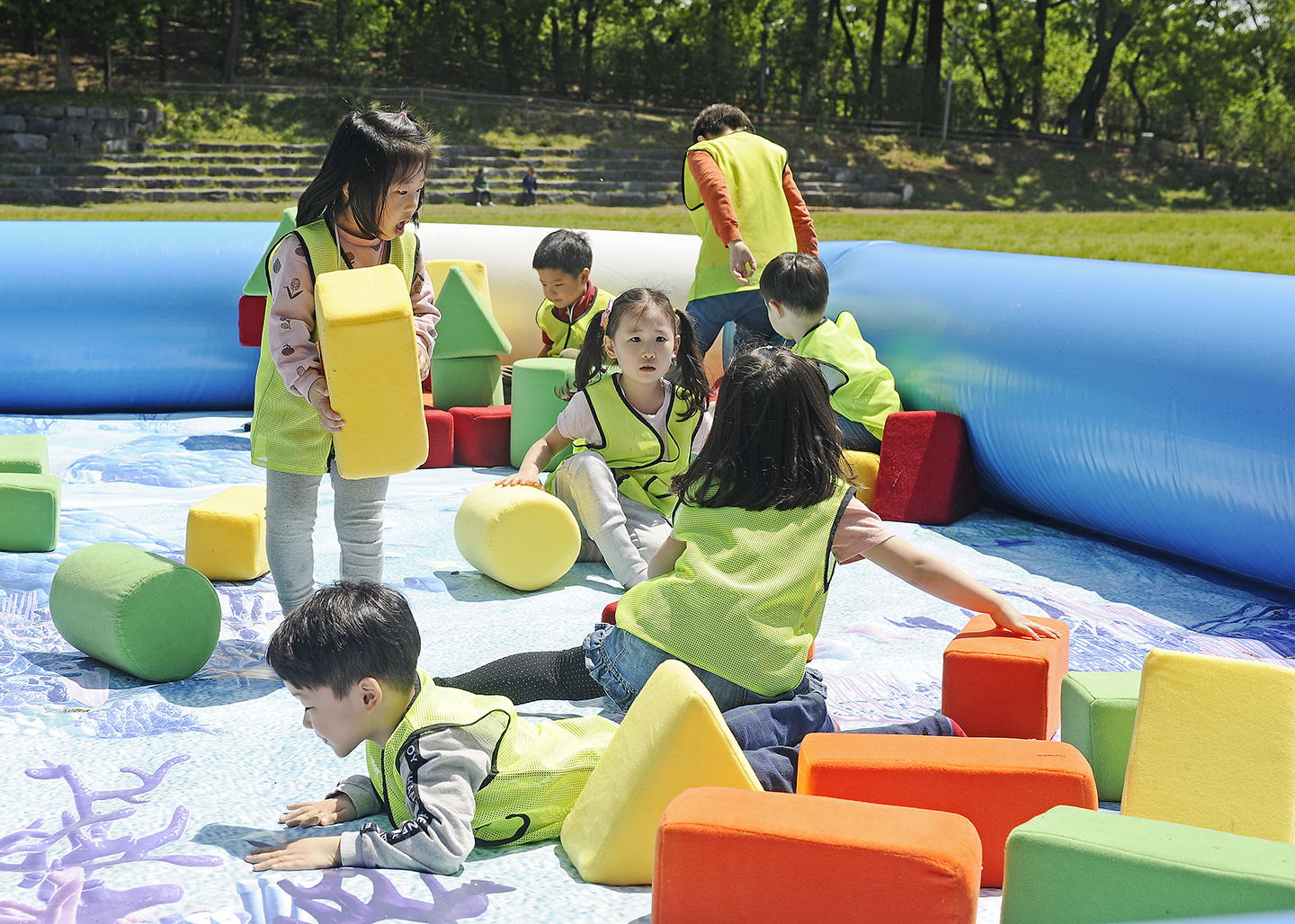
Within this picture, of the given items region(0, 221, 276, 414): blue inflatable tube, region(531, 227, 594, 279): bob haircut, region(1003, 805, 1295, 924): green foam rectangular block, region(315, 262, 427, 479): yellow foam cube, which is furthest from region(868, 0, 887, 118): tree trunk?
region(1003, 805, 1295, 924): green foam rectangular block

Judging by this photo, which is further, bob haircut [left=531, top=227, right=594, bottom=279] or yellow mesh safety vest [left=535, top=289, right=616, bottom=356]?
yellow mesh safety vest [left=535, top=289, right=616, bottom=356]

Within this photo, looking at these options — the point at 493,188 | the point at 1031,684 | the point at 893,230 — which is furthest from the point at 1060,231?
the point at 493,188

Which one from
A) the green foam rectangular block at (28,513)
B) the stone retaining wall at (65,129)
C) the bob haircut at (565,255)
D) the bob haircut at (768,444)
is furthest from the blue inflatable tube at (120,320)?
the stone retaining wall at (65,129)

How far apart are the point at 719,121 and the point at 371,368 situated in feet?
8.53

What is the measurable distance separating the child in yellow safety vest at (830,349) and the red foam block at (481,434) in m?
1.14

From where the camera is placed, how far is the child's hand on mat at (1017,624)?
7.40ft

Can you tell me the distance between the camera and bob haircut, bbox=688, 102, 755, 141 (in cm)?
457

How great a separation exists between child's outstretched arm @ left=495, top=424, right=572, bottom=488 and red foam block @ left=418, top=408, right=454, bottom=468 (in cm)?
111

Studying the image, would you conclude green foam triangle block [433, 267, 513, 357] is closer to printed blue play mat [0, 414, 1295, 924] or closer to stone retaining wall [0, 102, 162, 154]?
printed blue play mat [0, 414, 1295, 924]

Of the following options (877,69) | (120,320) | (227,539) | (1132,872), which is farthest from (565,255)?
(877,69)

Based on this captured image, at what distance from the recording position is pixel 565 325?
480cm

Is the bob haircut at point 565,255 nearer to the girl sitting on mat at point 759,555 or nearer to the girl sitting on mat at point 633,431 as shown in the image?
the girl sitting on mat at point 633,431

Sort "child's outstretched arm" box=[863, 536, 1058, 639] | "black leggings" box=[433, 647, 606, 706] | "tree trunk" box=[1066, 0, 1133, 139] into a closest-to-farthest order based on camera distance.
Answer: "child's outstretched arm" box=[863, 536, 1058, 639] → "black leggings" box=[433, 647, 606, 706] → "tree trunk" box=[1066, 0, 1133, 139]

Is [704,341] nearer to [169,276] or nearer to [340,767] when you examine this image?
[169,276]
